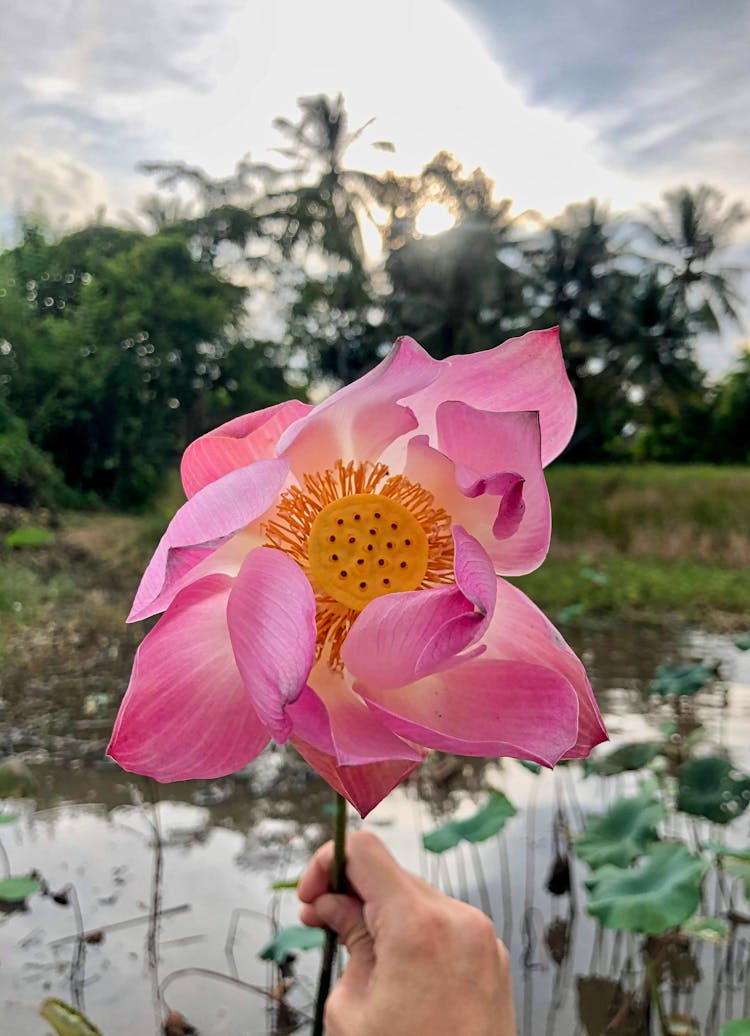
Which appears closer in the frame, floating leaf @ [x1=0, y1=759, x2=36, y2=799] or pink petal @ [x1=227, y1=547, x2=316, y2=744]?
pink petal @ [x1=227, y1=547, x2=316, y2=744]

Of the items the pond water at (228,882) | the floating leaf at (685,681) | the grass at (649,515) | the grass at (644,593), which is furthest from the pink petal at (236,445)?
the grass at (649,515)

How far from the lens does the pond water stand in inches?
48.7

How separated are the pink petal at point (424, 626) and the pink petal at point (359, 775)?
2 centimetres

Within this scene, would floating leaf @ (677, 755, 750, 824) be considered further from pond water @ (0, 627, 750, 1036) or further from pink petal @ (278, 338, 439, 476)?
pink petal @ (278, 338, 439, 476)

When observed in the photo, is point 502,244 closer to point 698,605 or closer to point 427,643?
point 698,605

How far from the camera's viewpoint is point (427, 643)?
18 centimetres

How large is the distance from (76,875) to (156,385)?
148 centimetres

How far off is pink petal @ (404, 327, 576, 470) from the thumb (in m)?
0.19

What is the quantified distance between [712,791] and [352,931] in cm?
94

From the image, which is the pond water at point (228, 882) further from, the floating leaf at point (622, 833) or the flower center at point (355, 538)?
the flower center at point (355, 538)

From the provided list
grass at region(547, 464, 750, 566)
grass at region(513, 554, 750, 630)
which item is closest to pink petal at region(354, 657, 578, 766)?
grass at region(513, 554, 750, 630)

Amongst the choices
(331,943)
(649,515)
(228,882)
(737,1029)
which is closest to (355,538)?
(331,943)

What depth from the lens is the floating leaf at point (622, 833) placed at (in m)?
0.94

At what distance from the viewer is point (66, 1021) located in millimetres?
413
